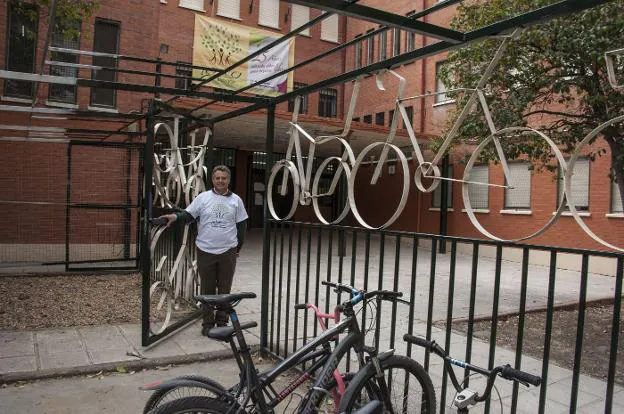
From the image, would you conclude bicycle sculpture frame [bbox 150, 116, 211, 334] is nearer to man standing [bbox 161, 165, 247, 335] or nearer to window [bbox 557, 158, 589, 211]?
man standing [bbox 161, 165, 247, 335]

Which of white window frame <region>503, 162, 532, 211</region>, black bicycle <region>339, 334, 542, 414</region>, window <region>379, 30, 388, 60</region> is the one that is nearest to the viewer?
black bicycle <region>339, 334, 542, 414</region>

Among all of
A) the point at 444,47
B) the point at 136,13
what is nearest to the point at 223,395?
the point at 444,47

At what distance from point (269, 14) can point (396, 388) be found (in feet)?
68.4

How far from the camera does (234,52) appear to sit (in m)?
11.9

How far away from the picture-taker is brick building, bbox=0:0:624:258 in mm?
11156

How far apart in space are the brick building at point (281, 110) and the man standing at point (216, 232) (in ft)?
5.16

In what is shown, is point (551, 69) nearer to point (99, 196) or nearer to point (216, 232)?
point (216, 232)

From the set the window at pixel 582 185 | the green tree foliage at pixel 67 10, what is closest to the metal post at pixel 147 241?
the green tree foliage at pixel 67 10

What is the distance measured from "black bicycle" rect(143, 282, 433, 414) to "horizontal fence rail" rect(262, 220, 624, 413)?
18 cm

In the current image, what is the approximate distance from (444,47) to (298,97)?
5.59 ft

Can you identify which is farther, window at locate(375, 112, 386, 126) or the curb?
window at locate(375, 112, 386, 126)

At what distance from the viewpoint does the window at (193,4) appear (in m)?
20.4

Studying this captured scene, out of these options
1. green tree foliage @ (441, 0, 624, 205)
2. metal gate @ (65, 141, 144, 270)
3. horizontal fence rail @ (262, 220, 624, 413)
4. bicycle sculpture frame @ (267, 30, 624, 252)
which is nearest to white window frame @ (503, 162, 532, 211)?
horizontal fence rail @ (262, 220, 624, 413)

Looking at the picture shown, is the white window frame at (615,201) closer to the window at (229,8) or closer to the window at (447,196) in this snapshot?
the window at (447,196)
